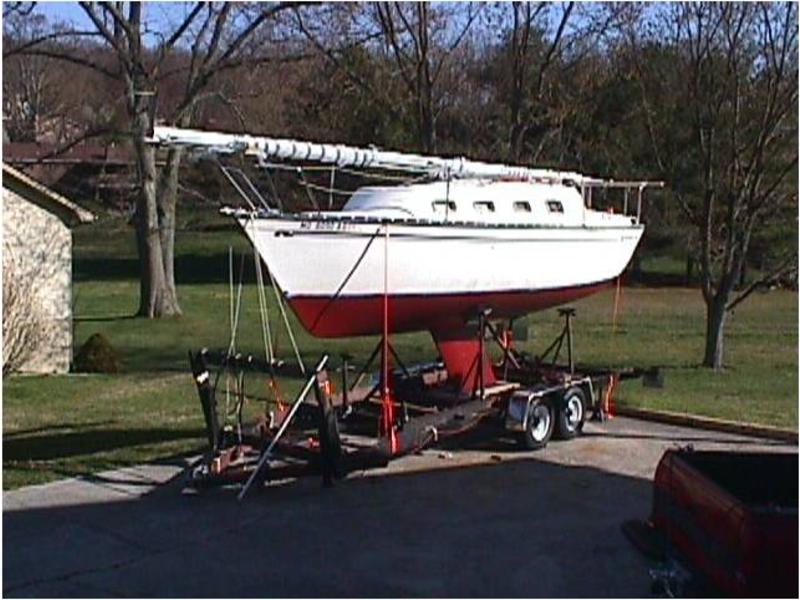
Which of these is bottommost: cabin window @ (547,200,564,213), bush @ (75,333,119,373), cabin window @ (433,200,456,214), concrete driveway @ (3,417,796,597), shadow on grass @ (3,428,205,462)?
bush @ (75,333,119,373)

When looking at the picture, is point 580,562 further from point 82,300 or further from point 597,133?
point 82,300

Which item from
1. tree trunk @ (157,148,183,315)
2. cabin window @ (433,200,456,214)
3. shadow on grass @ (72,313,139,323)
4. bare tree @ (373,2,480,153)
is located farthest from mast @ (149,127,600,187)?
shadow on grass @ (72,313,139,323)

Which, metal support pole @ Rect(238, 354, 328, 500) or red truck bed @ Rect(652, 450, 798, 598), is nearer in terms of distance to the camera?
red truck bed @ Rect(652, 450, 798, 598)

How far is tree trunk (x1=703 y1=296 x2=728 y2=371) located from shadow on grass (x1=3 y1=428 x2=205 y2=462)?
35.9ft

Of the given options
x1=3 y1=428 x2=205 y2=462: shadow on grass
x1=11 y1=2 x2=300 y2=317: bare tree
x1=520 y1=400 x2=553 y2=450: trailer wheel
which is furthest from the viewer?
x1=11 y1=2 x2=300 y2=317: bare tree

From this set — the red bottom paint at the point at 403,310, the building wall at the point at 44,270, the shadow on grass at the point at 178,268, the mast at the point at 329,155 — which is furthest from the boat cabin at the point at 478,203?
the shadow on grass at the point at 178,268

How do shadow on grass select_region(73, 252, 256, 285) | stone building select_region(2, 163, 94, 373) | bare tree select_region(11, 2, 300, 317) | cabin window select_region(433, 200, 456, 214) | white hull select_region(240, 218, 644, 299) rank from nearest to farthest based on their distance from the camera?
white hull select_region(240, 218, 644, 299)
cabin window select_region(433, 200, 456, 214)
stone building select_region(2, 163, 94, 373)
bare tree select_region(11, 2, 300, 317)
shadow on grass select_region(73, 252, 256, 285)

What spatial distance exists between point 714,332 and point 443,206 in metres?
11.2

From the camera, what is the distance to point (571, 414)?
39.5 feet

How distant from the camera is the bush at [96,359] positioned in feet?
76.4

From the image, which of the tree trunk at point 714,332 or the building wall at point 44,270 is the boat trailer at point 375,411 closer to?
the tree trunk at point 714,332

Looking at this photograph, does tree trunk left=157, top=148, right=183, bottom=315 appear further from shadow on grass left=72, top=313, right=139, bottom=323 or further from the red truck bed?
the red truck bed

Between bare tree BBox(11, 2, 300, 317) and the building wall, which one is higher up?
bare tree BBox(11, 2, 300, 317)

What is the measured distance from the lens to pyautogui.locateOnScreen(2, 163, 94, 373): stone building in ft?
80.5
